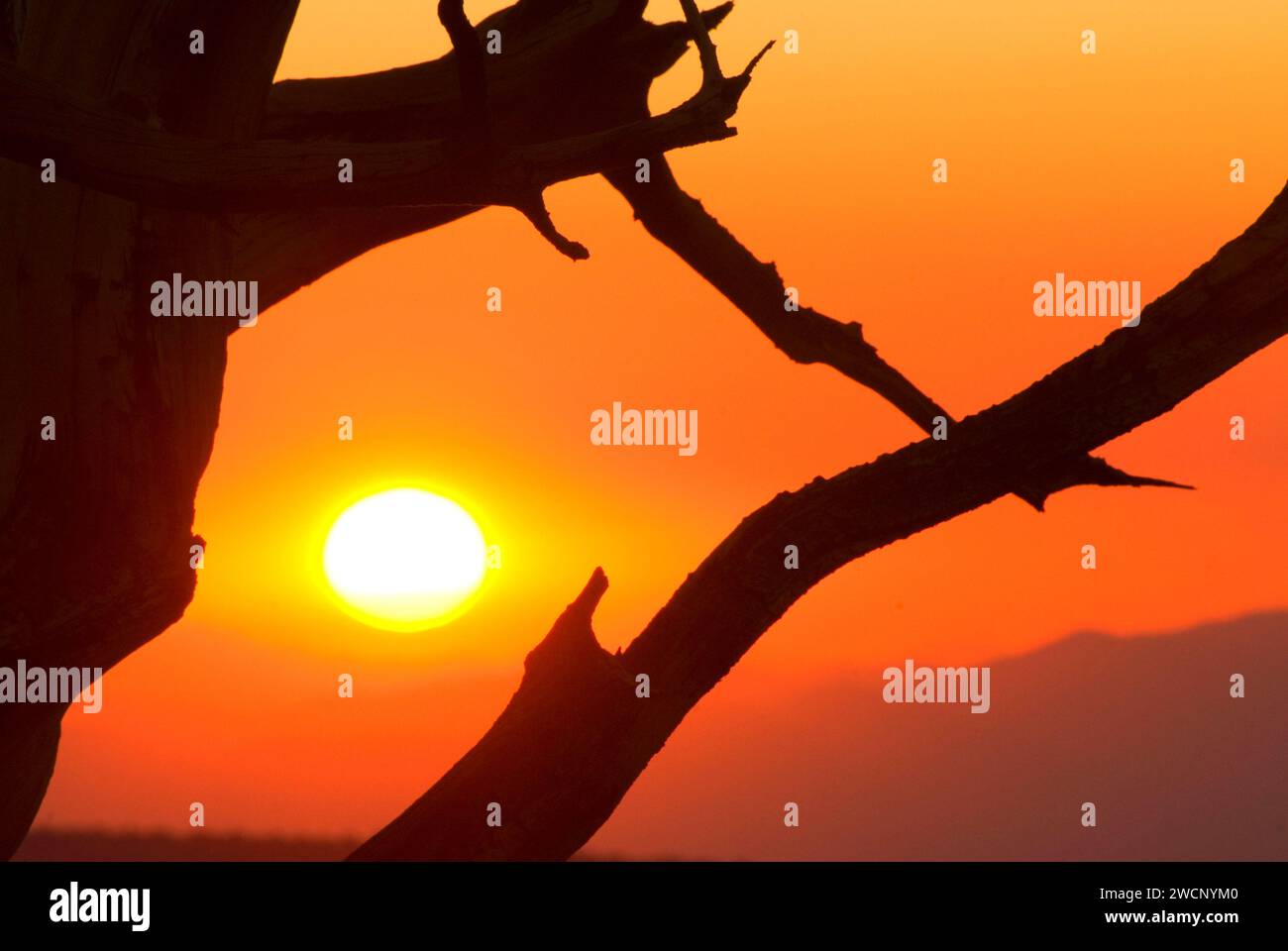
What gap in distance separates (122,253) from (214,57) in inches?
32.1

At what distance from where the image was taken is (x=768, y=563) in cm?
539

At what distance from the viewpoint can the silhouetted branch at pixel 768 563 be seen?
5.27 metres

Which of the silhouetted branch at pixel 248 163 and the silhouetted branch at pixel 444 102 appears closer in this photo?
the silhouetted branch at pixel 248 163

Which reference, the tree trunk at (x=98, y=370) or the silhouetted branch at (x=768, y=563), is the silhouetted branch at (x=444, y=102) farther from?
the silhouetted branch at (x=768, y=563)

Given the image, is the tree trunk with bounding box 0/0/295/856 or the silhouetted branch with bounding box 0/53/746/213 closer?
the silhouetted branch with bounding box 0/53/746/213

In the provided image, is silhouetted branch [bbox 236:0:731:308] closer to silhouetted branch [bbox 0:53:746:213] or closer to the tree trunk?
the tree trunk

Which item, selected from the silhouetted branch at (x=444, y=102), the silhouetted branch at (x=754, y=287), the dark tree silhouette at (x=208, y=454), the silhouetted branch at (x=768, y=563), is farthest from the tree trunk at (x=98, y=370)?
the silhouetted branch at (x=754, y=287)

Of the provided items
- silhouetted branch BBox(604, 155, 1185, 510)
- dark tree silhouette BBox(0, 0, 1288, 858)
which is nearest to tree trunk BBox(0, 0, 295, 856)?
dark tree silhouette BBox(0, 0, 1288, 858)

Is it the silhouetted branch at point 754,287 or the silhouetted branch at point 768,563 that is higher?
the silhouetted branch at point 754,287

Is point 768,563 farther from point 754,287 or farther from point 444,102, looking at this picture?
point 444,102

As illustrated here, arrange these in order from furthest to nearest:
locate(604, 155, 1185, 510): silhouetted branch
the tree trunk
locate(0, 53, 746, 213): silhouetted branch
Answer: locate(604, 155, 1185, 510): silhouetted branch < the tree trunk < locate(0, 53, 746, 213): silhouetted branch

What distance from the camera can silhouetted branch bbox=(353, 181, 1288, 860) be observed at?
→ 17.3ft

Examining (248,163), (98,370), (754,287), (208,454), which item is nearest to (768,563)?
(754,287)
